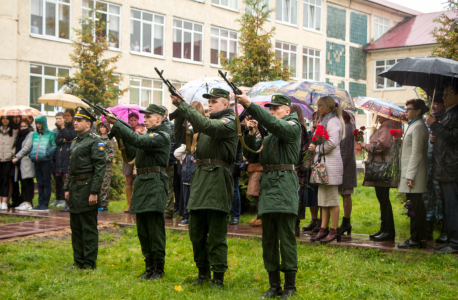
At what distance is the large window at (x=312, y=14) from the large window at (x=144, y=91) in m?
13.4

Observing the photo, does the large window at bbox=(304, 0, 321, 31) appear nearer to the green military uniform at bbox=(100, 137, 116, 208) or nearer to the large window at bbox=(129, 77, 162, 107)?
the large window at bbox=(129, 77, 162, 107)

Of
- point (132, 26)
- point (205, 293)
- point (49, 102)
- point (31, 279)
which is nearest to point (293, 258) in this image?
point (205, 293)

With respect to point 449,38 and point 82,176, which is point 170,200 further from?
point 449,38

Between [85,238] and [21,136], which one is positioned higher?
[21,136]

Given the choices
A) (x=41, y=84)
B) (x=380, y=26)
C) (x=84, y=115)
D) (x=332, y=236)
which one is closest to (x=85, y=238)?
(x=84, y=115)

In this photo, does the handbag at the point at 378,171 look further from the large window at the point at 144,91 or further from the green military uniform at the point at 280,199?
the large window at the point at 144,91

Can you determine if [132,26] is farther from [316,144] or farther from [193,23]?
[316,144]

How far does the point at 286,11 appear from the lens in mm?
33031

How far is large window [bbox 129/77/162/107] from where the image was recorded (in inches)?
1008

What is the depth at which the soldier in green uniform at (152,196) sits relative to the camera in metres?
5.88

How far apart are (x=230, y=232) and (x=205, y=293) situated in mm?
3430

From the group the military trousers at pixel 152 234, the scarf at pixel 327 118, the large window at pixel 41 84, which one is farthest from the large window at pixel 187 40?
the military trousers at pixel 152 234

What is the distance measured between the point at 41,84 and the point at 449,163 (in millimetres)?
19387

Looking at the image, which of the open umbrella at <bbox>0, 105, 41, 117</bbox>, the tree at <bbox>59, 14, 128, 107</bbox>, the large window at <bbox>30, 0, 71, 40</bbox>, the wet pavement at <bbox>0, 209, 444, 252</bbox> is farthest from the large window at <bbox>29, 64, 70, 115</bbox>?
the wet pavement at <bbox>0, 209, 444, 252</bbox>
